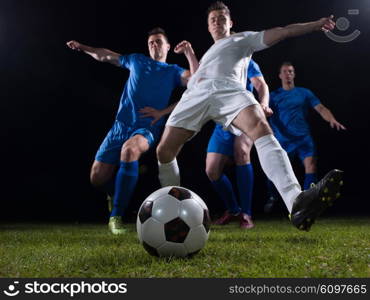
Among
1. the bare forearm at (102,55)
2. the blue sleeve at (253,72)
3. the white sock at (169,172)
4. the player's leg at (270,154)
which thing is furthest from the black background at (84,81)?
the player's leg at (270,154)

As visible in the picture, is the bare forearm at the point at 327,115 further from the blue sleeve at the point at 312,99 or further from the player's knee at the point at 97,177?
the player's knee at the point at 97,177

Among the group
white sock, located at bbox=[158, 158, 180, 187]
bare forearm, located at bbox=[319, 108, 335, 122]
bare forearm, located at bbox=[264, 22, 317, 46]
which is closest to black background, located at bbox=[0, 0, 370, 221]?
bare forearm, located at bbox=[319, 108, 335, 122]

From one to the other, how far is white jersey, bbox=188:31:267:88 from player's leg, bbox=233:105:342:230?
454 millimetres

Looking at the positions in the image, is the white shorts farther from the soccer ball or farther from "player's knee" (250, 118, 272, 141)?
the soccer ball

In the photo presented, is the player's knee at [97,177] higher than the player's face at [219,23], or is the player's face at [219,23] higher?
the player's face at [219,23]

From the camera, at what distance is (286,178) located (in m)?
2.48

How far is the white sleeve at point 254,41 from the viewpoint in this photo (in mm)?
2961

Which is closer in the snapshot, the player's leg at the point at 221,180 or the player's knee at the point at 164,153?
the player's knee at the point at 164,153

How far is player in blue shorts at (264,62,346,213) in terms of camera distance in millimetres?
5730

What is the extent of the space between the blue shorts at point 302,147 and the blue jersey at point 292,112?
0.07m

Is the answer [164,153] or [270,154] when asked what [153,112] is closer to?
[164,153]

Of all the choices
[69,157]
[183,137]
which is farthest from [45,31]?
[183,137]

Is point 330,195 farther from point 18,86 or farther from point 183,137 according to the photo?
point 18,86

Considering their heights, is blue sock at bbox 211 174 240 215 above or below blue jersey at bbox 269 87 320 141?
below
